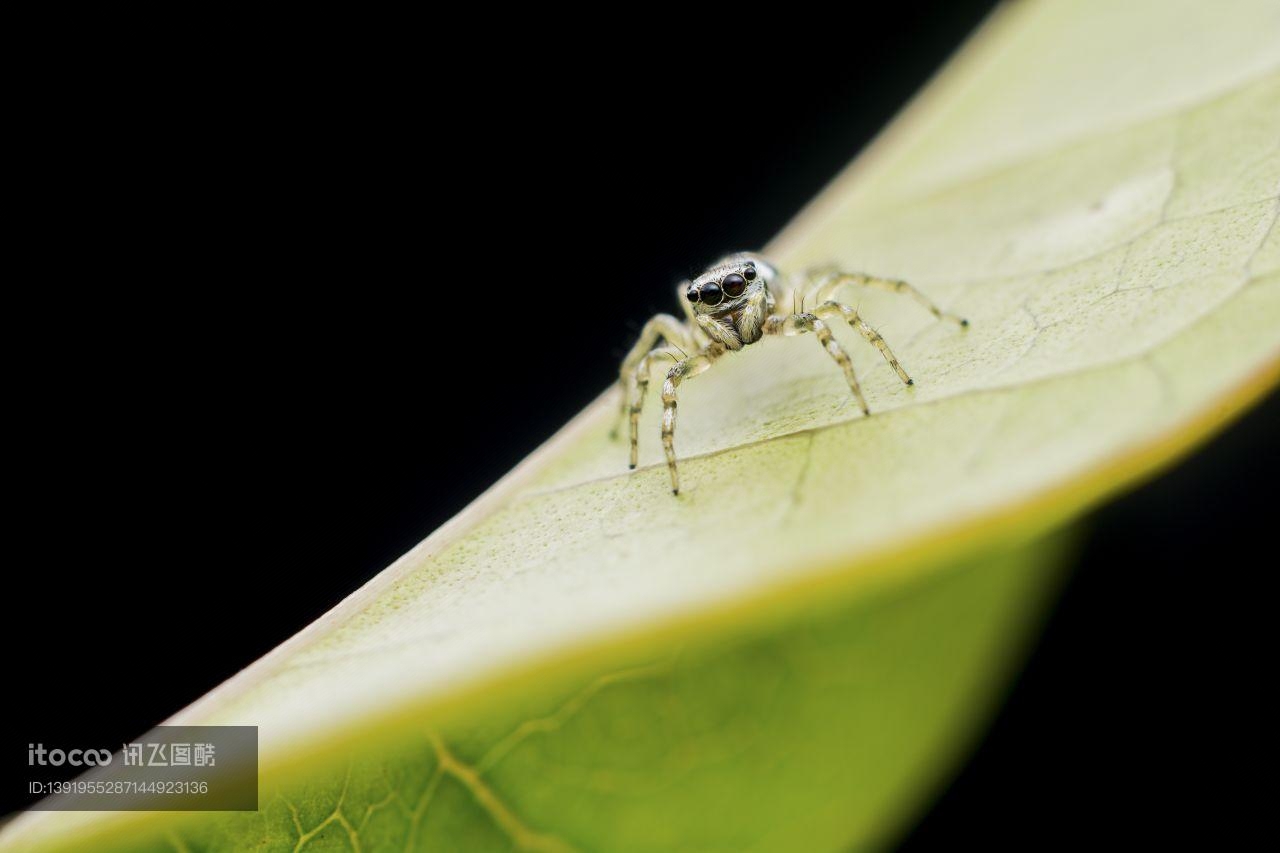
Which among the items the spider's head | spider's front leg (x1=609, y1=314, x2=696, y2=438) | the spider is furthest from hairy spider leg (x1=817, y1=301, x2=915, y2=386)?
spider's front leg (x1=609, y1=314, x2=696, y2=438)

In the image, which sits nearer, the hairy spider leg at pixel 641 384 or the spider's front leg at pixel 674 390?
the spider's front leg at pixel 674 390

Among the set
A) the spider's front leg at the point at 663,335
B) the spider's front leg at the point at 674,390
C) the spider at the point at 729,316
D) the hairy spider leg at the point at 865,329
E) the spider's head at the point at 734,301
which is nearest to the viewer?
the spider's front leg at the point at 674,390

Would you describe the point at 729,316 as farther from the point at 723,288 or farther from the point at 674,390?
the point at 674,390

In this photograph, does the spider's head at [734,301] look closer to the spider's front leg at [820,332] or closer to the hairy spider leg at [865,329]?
the spider's front leg at [820,332]

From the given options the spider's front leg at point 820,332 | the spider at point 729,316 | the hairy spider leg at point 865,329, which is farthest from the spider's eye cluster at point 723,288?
the hairy spider leg at point 865,329

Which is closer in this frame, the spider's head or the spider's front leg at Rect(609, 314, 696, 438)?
the spider's head

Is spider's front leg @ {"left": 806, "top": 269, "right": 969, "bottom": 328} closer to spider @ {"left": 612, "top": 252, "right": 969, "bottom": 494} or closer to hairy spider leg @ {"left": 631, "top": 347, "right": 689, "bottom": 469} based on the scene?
spider @ {"left": 612, "top": 252, "right": 969, "bottom": 494}

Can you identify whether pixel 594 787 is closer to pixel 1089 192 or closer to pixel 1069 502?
pixel 1069 502

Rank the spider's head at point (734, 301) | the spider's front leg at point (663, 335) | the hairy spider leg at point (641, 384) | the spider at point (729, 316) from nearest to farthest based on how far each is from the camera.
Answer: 1. the hairy spider leg at point (641, 384)
2. the spider at point (729, 316)
3. the spider's head at point (734, 301)
4. the spider's front leg at point (663, 335)
